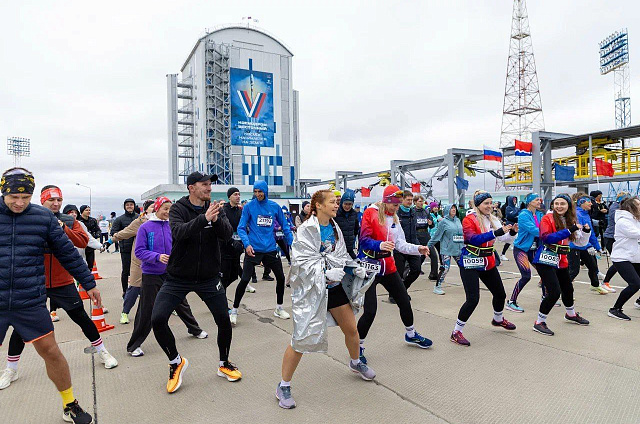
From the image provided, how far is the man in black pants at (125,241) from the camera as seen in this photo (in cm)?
650

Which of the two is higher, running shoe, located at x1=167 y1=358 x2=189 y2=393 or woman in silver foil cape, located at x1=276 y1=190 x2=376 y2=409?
woman in silver foil cape, located at x1=276 y1=190 x2=376 y2=409

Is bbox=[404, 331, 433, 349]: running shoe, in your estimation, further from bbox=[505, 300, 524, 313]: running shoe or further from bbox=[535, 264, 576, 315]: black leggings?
bbox=[505, 300, 524, 313]: running shoe

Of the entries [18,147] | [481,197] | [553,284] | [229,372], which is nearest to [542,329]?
[553,284]

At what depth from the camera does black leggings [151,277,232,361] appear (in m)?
3.38

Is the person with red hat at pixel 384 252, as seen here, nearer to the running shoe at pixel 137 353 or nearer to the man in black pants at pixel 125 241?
the running shoe at pixel 137 353

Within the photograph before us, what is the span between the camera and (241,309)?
6.32 m

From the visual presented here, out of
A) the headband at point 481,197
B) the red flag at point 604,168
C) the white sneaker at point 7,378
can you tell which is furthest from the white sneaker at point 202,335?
the red flag at point 604,168

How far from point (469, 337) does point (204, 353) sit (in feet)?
10.1

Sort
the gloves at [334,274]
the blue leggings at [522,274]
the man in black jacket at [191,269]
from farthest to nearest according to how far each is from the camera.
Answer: the blue leggings at [522,274]
the man in black jacket at [191,269]
the gloves at [334,274]

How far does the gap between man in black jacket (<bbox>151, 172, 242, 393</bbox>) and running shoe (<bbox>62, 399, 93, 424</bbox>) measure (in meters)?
0.63

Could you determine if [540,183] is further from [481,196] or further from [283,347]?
[283,347]

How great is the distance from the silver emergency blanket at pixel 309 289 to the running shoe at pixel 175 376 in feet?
3.74

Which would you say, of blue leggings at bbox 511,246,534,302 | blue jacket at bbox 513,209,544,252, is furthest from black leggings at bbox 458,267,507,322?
blue leggings at bbox 511,246,534,302

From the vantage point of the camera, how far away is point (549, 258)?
189 inches
